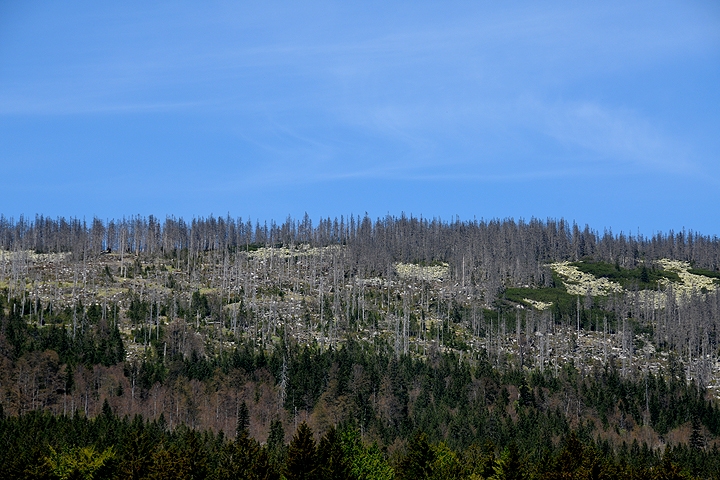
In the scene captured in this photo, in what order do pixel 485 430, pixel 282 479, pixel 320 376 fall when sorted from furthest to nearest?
pixel 320 376, pixel 485 430, pixel 282 479

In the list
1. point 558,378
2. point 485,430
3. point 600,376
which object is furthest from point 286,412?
point 600,376

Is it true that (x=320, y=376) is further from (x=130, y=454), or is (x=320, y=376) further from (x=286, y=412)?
(x=130, y=454)

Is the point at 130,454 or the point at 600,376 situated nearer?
the point at 130,454

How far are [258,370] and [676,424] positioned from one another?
3276 inches

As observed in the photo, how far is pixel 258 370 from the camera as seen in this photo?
7067 inches

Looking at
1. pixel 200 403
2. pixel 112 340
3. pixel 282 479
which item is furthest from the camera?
pixel 112 340

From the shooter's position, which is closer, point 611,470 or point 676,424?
point 611,470

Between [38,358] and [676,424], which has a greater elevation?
[38,358]

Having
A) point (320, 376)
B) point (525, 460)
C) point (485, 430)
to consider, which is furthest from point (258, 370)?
point (525, 460)

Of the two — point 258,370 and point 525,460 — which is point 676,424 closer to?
point 525,460

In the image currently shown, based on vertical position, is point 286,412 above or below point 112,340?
below

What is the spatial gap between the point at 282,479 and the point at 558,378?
373 feet

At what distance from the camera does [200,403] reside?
166250 mm

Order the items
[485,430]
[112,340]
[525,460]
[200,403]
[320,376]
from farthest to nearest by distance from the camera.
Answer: [112,340], [320,376], [200,403], [485,430], [525,460]
